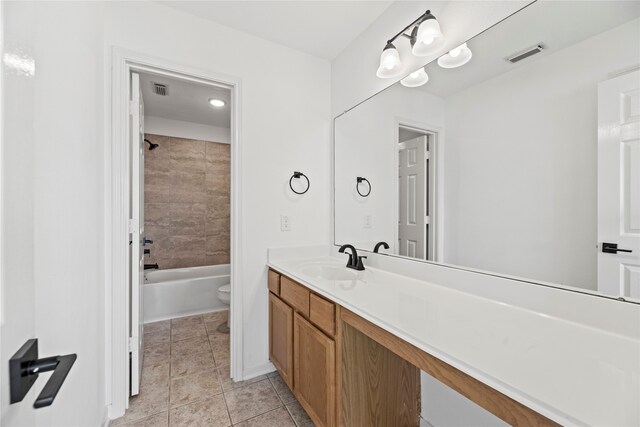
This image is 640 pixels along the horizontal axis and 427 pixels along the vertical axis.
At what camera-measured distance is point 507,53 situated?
115cm

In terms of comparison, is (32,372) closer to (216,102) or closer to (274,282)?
(274,282)

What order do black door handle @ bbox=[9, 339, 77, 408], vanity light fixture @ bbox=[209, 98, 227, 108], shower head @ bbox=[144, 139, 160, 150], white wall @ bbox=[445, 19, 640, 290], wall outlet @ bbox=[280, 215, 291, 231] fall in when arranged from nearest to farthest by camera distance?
1. black door handle @ bbox=[9, 339, 77, 408]
2. white wall @ bbox=[445, 19, 640, 290]
3. wall outlet @ bbox=[280, 215, 291, 231]
4. vanity light fixture @ bbox=[209, 98, 227, 108]
5. shower head @ bbox=[144, 139, 160, 150]

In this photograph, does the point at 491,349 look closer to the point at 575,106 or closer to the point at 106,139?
the point at 575,106

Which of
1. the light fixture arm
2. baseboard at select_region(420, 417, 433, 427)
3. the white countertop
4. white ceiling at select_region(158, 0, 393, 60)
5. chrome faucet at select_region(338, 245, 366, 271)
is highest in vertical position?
white ceiling at select_region(158, 0, 393, 60)

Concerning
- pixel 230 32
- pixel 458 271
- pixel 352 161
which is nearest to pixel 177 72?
pixel 230 32

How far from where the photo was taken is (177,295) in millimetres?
3109

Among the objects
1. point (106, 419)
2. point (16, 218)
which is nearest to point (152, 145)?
point (106, 419)

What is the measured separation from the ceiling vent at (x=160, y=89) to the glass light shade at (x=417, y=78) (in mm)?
2290

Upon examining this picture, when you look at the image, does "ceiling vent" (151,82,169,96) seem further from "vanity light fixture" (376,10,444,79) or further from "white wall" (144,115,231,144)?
"vanity light fixture" (376,10,444,79)

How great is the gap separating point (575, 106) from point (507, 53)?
1.21 feet

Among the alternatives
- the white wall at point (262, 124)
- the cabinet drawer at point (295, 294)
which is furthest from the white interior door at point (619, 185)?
the white wall at point (262, 124)

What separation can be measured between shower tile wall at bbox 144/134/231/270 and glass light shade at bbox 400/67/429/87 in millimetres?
3113

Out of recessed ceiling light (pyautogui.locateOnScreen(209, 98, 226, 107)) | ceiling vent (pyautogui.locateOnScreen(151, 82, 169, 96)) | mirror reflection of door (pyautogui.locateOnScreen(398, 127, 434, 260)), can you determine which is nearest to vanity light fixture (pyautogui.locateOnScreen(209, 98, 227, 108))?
recessed ceiling light (pyautogui.locateOnScreen(209, 98, 226, 107))

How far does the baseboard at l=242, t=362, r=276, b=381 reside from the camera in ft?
6.43
